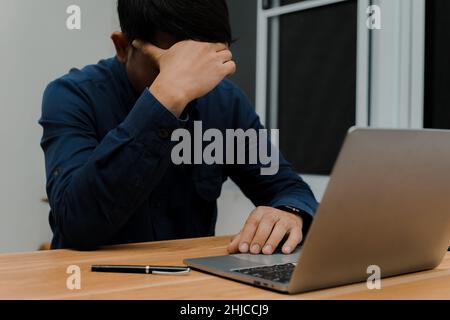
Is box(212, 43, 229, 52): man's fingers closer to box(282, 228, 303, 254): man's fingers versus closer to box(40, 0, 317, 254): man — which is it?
box(40, 0, 317, 254): man

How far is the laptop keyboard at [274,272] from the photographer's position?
65cm

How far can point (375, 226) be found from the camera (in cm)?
62

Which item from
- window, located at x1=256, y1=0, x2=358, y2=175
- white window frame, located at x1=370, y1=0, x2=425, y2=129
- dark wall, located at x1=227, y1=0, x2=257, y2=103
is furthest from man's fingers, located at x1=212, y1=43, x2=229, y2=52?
dark wall, located at x1=227, y1=0, x2=257, y2=103

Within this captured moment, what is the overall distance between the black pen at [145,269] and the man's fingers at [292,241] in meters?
0.21

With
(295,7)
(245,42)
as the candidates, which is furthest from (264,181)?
(245,42)

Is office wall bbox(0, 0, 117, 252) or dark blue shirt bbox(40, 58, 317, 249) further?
office wall bbox(0, 0, 117, 252)

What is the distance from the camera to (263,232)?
0.92 meters

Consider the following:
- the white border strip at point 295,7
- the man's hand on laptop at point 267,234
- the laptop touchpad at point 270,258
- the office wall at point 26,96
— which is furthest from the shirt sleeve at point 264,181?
the office wall at point 26,96

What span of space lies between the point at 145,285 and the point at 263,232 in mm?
306

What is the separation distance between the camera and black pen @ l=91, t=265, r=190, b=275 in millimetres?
729

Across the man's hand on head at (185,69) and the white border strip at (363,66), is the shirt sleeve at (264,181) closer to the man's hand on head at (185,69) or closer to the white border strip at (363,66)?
the man's hand on head at (185,69)

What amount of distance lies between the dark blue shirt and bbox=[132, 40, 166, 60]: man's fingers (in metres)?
0.09

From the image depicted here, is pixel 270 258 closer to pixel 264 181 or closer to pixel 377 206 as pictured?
pixel 377 206
